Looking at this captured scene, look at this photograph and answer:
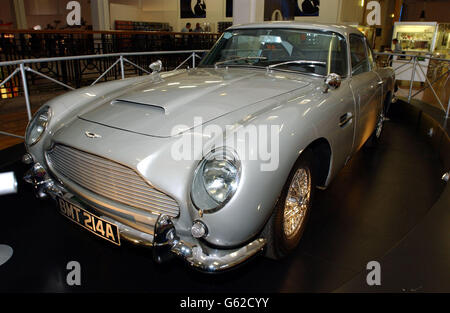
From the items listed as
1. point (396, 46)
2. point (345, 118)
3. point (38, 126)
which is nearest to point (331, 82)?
point (345, 118)

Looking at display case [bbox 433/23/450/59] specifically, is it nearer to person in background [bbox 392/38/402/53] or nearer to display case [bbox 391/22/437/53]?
display case [bbox 391/22/437/53]

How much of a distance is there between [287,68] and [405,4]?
2279 cm

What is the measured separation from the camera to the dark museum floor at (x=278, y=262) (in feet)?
6.00

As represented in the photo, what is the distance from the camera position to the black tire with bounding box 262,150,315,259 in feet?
5.91

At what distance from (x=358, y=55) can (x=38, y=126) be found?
275cm

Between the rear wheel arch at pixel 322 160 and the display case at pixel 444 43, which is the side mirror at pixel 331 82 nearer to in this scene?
the rear wheel arch at pixel 322 160

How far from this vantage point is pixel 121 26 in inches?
532

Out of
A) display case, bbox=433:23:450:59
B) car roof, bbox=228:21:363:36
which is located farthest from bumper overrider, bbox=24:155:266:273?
display case, bbox=433:23:450:59

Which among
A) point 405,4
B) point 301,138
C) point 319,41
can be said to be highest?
point 405,4

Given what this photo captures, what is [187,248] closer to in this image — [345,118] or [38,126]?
[38,126]

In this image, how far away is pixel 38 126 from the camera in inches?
89.0

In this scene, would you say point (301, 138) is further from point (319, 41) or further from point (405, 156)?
point (405, 156)

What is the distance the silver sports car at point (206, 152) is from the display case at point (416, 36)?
376 inches
